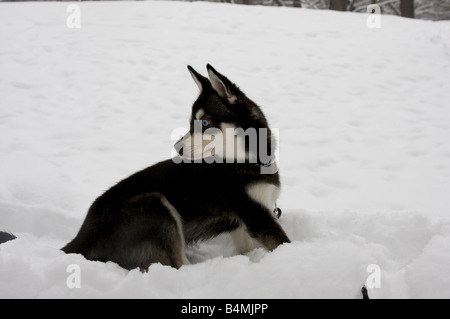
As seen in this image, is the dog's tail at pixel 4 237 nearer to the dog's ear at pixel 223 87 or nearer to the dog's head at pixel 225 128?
the dog's head at pixel 225 128

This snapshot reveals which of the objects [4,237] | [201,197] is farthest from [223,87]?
[4,237]

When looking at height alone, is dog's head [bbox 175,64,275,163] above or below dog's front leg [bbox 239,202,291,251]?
above

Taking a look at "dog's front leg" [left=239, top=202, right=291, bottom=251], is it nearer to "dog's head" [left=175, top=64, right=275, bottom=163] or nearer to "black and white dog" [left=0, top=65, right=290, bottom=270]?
"black and white dog" [left=0, top=65, right=290, bottom=270]

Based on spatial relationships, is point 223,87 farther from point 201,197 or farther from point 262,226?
point 262,226

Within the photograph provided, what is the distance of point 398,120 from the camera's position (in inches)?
267

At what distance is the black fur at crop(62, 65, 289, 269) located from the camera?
2.47 meters

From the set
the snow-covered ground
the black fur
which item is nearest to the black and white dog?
the black fur

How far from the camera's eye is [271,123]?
6.88 meters

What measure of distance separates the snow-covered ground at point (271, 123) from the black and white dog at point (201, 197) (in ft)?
0.61

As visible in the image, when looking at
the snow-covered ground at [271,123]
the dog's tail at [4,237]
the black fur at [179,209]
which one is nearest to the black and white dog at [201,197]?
the black fur at [179,209]

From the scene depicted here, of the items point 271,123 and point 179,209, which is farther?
point 271,123

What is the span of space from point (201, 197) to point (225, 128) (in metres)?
0.54

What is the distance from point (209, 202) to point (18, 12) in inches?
485

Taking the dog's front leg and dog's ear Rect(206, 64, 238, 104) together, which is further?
dog's ear Rect(206, 64, 238, 104)
